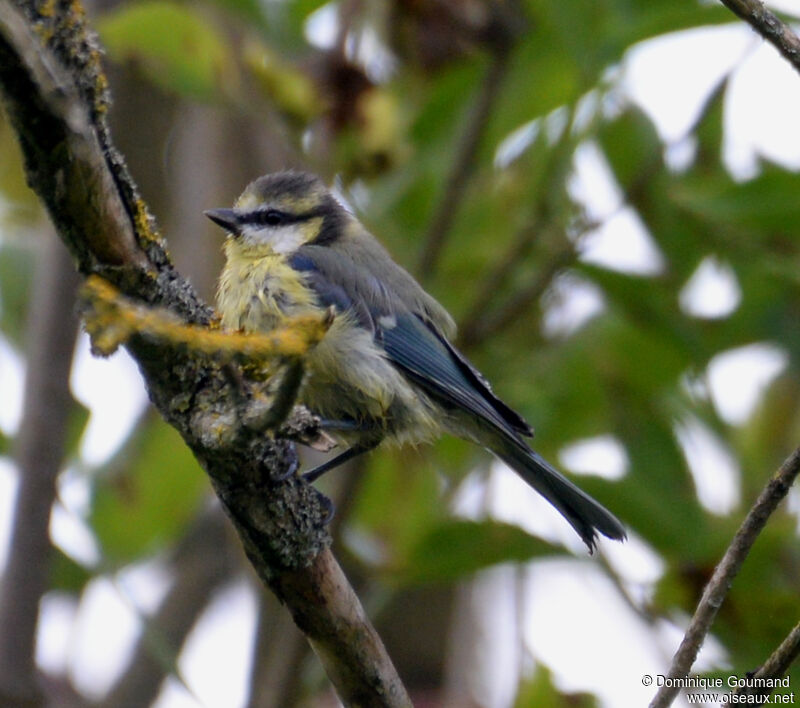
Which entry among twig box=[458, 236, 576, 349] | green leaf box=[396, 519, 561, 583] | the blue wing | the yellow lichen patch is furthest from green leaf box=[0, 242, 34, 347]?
the yellow lichen patch

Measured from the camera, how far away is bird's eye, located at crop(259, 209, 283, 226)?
3.28 meters

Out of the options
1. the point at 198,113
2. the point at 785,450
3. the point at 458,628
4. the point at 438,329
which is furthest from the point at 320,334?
the point at 198,113

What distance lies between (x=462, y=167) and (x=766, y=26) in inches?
61.0

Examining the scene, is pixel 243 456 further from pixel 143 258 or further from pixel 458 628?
pixel 458 628

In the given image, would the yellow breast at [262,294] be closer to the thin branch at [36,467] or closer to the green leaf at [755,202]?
the thin branch at [36,467]

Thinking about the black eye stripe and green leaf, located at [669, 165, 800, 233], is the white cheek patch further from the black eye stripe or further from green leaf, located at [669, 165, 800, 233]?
green leaf, located at [669, 165, 800, 233]

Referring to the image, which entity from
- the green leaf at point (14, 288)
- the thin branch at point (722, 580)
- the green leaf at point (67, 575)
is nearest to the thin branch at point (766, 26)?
the thin branch at point (722, 580)

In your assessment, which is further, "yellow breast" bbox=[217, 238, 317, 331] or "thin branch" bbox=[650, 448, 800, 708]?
"yellow breast" bbox=[217, 238, 317, 331]

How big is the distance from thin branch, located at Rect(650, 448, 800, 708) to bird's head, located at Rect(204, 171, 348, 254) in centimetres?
180

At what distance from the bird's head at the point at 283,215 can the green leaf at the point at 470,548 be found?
91cm

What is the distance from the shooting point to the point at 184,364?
5.62 feet

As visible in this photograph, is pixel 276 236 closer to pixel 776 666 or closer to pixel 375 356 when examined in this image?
pixel 375 356

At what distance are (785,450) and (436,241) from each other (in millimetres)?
1314

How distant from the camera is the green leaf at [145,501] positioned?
3164 mm
